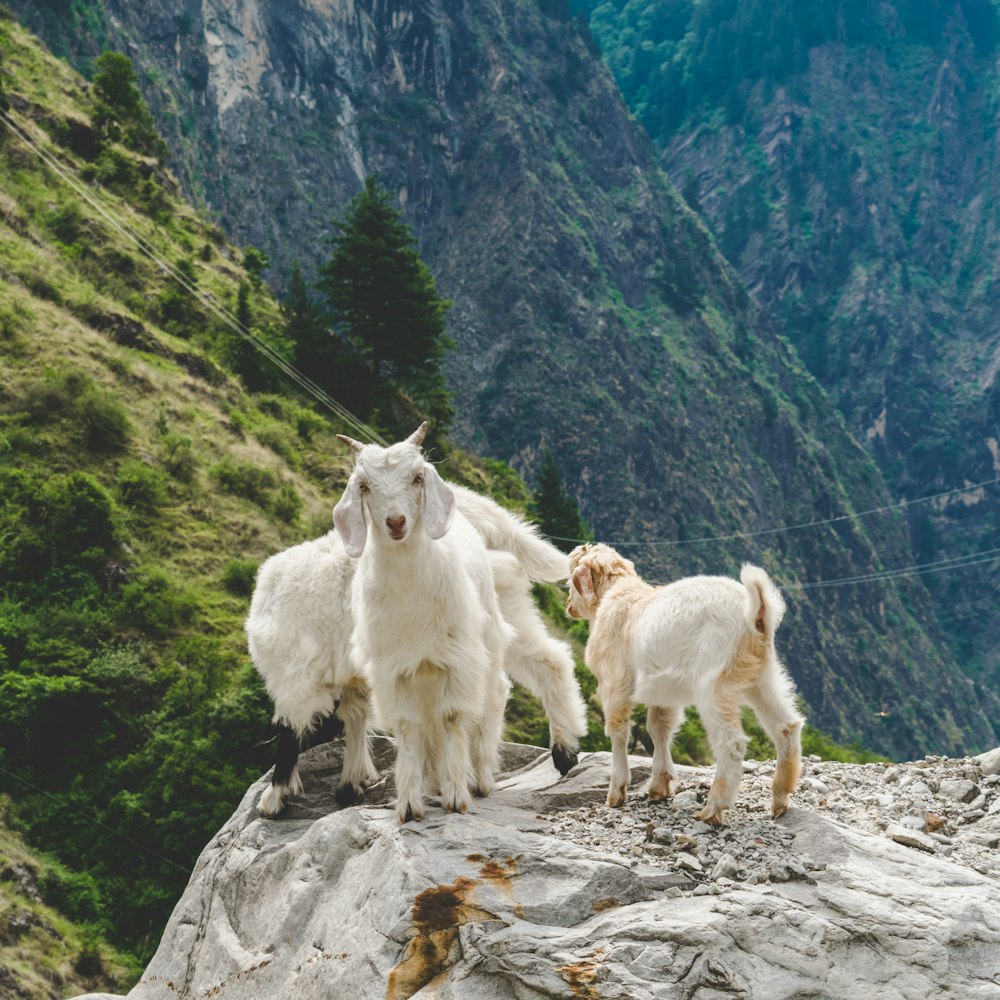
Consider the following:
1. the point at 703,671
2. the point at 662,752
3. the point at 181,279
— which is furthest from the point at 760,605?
the point at 181,279

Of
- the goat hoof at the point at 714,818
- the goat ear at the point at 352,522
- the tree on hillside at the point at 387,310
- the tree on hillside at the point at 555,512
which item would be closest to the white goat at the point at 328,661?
the goat ear at the point at 352,522

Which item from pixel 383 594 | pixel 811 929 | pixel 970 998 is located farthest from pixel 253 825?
pixel 970 998

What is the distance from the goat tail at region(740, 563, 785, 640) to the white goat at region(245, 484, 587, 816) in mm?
2543

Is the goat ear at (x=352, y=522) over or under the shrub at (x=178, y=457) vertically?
under

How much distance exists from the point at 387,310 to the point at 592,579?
130ft

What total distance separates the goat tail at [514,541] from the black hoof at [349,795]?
2.42 meters

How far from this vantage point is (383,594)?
7660mm

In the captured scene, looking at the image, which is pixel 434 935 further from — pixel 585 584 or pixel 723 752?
pixel 585 584

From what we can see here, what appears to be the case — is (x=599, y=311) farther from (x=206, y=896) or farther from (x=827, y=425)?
(x=206, y=896)

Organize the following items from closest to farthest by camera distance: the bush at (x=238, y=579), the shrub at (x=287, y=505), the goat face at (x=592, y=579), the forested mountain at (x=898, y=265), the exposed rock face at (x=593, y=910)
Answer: the exposed rock face at (x=593, y=910)
the goat face at (x=592, y=579)
the bush at (x=238, y=579)
the shrub at (x=287, y=505)
the forested mountain at (x=898, y=265)

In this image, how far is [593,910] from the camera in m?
6.81

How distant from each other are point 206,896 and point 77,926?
36.6 ft

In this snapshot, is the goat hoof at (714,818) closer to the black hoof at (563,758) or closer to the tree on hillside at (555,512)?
the black hoof at (563,758)

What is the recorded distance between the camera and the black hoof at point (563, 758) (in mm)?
9645
